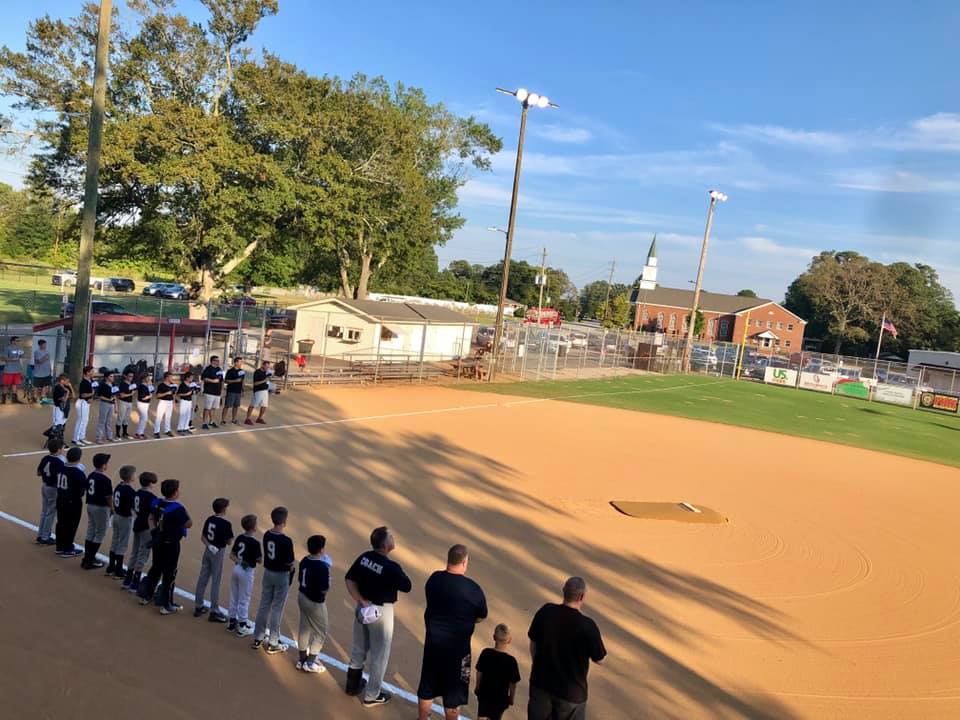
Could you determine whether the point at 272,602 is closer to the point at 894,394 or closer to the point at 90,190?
the point at 90,190

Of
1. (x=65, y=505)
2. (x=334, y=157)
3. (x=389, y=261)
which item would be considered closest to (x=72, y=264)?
(x=389, y=261)

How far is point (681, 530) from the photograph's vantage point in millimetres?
12977

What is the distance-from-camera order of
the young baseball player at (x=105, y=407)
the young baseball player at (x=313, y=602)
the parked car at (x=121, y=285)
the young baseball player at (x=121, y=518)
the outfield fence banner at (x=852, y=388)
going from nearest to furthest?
the young baseball player at (x=313, y=602), the young baseball player at (x=121, y=518), the young baseball player at (x=105, y=407), the outfield fence banner at (x=852, y=388), the parked car at (x=121, y=285)

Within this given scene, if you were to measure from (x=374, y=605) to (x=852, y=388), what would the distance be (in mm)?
49466

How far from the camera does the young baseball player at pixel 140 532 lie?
302 inches

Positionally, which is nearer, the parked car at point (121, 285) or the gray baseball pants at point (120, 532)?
the gray baseball pants at point (120, 532)

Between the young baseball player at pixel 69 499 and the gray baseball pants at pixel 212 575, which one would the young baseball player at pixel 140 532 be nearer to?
the gray baseball pants at pixel 212 575

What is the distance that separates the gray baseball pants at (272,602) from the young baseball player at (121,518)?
2256 mm

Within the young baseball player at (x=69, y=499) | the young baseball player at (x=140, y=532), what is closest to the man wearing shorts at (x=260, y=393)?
the young baseball player at (x=69, y=499)

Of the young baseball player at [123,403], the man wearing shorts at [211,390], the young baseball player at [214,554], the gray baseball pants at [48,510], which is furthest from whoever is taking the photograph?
the man wearing shorts at [211,390]

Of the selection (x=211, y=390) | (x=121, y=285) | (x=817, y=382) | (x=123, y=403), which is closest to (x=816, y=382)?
(x=817, y=382)

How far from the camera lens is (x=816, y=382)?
4938 cm

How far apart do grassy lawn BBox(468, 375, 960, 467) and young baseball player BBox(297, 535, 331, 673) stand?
2476cm

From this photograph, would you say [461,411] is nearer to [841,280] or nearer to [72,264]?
[72,264]
